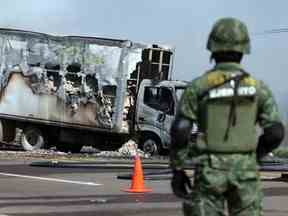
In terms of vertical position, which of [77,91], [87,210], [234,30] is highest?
[77,91]

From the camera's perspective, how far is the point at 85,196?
13.9 metres

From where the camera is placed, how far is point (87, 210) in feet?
38.8

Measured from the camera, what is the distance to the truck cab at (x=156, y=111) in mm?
26875

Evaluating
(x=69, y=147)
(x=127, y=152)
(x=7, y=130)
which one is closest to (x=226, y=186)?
(x=127, y=152)

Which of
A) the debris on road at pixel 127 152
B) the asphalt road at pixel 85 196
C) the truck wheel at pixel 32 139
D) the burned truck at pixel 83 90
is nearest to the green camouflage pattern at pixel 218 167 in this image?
the asphalt road at pixel 85 196

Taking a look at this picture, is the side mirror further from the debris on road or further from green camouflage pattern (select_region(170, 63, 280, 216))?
green camouflage pattern (select_region(170, 63, 280, 216))

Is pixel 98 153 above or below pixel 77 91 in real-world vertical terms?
below

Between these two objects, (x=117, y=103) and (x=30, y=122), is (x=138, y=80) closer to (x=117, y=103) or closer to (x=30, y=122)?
(x=117, y=103)

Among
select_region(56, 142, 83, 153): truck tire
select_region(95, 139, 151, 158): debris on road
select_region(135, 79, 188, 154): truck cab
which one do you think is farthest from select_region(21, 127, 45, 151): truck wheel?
select_region(135, 79, 188, 154): truck cab

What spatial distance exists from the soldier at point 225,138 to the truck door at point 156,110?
70.8 feet

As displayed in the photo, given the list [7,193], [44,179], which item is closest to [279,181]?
[44,179]

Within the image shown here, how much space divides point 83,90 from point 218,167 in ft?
73.5

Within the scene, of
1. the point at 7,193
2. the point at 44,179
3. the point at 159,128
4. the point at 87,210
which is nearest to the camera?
the point at 87,210

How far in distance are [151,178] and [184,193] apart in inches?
484
